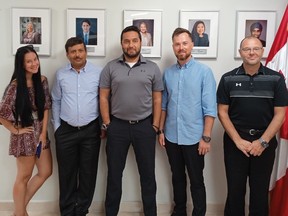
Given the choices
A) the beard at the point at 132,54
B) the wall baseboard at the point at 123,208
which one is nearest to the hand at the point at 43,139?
the wall baseboard at the point at 123,208

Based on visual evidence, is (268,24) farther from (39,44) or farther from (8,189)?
(8,189)

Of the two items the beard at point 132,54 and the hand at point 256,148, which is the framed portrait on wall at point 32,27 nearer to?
the beard at point 132,54

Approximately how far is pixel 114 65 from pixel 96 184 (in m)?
1.15

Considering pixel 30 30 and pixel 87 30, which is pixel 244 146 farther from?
pixel 30 30

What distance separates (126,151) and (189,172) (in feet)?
1.73

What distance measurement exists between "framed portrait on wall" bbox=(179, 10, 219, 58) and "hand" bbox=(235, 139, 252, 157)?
866mm

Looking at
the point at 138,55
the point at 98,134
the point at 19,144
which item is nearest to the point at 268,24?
the point at 138,55

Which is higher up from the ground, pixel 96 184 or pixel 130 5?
pixel 130 5

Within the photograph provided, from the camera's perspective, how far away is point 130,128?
2.39 meters

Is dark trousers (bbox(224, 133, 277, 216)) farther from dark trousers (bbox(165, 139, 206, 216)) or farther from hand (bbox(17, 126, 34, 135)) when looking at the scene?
hand (bbox(17, 126, 34, 135))

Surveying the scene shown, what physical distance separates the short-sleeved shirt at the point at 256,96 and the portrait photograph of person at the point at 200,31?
1.88 ft

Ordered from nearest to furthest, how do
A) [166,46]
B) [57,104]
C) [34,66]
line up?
1. [34,66]
2. [57,104]
3. [166,46]

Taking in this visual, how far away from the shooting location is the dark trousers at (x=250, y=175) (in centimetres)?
217

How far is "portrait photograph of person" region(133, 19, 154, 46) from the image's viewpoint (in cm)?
263
